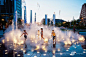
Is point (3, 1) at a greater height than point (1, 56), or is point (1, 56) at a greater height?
point (3, 1)

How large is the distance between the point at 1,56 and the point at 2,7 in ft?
219

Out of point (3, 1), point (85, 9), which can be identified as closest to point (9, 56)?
point (3, 1)

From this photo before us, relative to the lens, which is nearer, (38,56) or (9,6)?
(38,56)

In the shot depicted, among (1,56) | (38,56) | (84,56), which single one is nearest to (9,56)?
(1,56)

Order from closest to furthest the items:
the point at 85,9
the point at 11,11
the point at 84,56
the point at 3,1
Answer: the point at 84,56, the point at 3,1, the point at 11,11, the point at 85,9

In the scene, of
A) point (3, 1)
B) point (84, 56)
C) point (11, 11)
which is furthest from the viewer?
point (11, 11)

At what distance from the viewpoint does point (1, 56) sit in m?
6.73

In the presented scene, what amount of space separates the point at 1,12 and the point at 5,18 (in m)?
4.69

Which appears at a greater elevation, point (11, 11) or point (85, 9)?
point (85, 9)

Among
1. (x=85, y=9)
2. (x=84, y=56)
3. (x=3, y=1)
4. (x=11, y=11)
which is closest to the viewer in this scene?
(x=84, y=56)

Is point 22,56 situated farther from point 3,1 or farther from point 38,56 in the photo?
point 3,1

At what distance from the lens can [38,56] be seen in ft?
22.1

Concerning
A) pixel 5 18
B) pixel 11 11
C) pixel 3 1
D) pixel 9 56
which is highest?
pixel 3 1

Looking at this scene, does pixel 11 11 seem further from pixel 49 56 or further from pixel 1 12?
pixel 49 56
